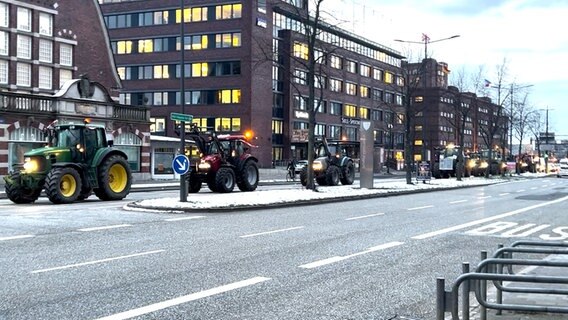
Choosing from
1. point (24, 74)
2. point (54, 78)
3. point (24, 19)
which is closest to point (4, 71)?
point (24, 74)

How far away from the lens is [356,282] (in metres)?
7.93

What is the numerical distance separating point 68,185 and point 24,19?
2320 centimetres

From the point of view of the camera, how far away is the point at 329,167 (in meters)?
33.9

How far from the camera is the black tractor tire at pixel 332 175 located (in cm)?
3372

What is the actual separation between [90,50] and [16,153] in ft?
44.6

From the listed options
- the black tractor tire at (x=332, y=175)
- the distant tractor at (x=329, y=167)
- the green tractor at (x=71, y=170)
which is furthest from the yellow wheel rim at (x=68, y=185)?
the black tractor tire at (x=332, y=175)

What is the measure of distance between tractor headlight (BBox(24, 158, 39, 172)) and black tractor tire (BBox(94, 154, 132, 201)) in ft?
7.08

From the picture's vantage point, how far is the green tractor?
20.2m

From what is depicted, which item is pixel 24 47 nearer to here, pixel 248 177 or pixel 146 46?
pixel 248 177

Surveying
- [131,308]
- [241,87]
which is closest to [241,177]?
[131,308]

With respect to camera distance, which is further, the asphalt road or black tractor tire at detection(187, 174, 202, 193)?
black tractor tire at detection(187, 174, 202, 193)

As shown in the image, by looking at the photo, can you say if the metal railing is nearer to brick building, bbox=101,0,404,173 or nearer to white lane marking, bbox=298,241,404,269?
white lane marking, bbox=298,241,404,269

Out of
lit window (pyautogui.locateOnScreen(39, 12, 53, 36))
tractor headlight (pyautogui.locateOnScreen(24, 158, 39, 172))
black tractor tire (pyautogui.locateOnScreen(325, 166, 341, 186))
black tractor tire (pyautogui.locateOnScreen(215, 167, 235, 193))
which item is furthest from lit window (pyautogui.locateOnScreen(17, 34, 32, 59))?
black tractor tire (pyautogui.locateOnScreen(325, 166, 341, 186))

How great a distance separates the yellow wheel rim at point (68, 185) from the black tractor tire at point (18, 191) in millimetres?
978
